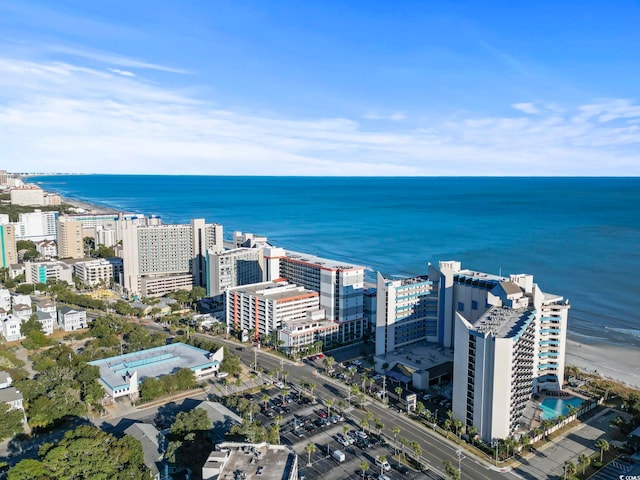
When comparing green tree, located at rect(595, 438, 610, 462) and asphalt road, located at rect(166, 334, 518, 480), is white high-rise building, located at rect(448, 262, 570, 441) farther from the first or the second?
green tree, located at rect(595, 438, 610, 462)

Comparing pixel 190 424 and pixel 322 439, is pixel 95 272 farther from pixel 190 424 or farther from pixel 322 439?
pixel 322 439

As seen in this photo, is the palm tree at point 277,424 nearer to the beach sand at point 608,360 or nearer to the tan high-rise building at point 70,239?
the beach sand at point 608,360

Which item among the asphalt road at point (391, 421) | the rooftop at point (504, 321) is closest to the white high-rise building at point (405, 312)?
the asphalt road at point (391, 421)

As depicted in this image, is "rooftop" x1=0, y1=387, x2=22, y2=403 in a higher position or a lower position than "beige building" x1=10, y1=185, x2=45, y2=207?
lower

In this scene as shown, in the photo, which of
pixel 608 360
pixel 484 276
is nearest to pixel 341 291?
pixel 484 276

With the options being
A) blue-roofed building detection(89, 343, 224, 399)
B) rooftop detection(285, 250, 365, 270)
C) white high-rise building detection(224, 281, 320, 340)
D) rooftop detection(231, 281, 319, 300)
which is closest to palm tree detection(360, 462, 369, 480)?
blue-roofed building detection(89, 343, 224, 399)
